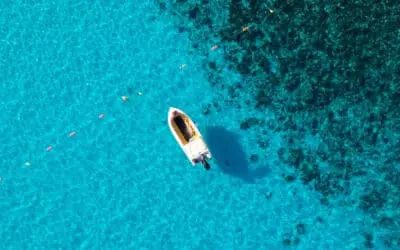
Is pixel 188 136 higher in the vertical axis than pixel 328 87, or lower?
higher

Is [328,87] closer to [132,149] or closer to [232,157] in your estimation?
[232,157]

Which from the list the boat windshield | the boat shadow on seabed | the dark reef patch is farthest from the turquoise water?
the boat windshield

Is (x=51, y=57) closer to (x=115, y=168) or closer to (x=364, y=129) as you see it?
(x=115, y=168)

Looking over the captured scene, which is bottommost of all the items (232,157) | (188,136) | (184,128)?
(232,157)

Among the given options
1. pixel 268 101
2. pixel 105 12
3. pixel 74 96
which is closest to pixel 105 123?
pixel 74 96

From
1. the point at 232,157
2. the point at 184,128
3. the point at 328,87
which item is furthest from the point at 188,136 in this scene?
the point at 328,87

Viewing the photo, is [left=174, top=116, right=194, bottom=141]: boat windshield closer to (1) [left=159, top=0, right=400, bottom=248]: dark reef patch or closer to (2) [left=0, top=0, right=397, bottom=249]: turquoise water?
(2) [left=0, top=0, right=397, bottom=249]: turquoise water

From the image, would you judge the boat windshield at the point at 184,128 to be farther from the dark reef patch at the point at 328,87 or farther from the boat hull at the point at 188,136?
the dark reef patch at the point at 328,87
